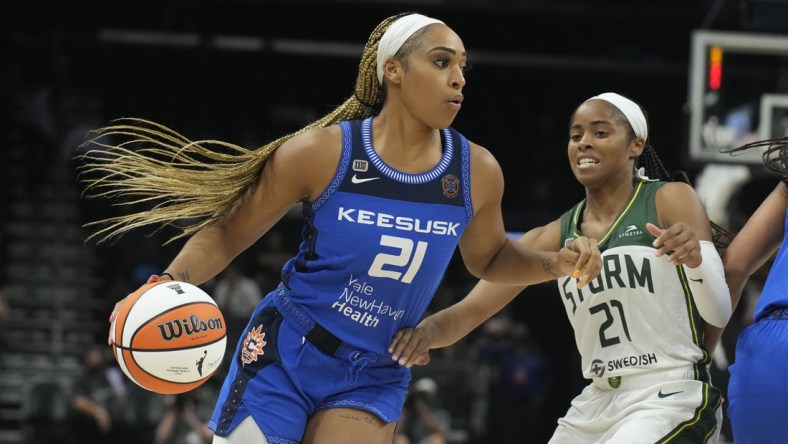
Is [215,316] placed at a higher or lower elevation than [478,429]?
higher

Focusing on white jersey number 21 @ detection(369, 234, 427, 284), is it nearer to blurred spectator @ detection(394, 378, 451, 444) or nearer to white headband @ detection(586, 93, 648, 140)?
white headband @ detection(586, 93, 648, 140)

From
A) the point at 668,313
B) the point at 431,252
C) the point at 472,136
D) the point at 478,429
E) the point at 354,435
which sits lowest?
the point at 478,429

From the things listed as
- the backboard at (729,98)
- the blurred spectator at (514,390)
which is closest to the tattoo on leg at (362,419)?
the backboard at (729,98)

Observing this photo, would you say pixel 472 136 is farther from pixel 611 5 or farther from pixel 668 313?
pixel 668 313

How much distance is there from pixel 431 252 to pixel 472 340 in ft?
32.1

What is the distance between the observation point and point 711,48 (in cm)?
945

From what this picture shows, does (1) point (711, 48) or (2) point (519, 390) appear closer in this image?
(1) point (711, 48)

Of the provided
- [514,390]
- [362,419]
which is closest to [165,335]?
[362,419]

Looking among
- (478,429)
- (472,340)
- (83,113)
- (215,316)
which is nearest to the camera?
(215,316)

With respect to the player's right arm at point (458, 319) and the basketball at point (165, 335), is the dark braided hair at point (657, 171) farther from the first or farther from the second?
the basketball at point (165, 335)

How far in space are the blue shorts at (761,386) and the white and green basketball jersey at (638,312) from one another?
358 mm

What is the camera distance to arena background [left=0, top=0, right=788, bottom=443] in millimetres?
14133

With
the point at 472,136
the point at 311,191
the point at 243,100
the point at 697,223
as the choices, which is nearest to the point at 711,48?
the point at 697,223

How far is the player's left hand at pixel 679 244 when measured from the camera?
394cm
